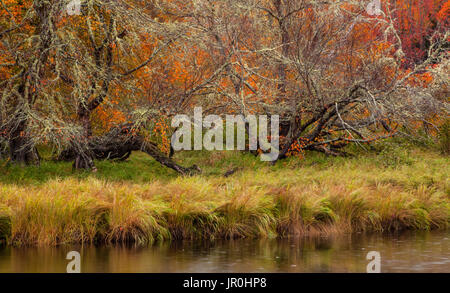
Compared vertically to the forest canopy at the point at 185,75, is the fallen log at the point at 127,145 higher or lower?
lower

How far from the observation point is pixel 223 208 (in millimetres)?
10969

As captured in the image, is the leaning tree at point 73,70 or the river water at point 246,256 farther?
the leaning tree at point 73,70

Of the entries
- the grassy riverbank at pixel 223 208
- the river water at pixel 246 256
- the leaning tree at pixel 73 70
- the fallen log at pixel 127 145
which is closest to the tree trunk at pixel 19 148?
the leaning tree at pixel 73 70

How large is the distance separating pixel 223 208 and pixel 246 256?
1.84 m

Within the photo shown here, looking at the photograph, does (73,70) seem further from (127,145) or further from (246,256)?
(246,256)

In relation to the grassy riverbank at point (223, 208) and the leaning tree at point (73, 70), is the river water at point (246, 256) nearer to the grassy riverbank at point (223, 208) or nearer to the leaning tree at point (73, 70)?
the grassy riverbank at point (223, 208)

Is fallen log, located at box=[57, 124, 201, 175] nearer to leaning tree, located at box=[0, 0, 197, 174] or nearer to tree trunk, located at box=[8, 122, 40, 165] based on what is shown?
leaning tree, located at box=[0, 0, 197, 174]

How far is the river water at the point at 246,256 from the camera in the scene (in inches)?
330

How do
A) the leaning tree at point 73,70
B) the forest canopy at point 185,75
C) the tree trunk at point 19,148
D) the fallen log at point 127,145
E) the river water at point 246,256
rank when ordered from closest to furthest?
the river water at point 246,256 < the leaning tree at point 73,70 < the forest canopy at point 185,75 < the tree trunk at point 19,148 < the fallen log at point 127,145

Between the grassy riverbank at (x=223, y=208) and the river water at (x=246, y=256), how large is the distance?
0.41 metres

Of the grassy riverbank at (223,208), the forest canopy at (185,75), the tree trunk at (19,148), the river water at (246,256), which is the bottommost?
the river water at (246,256)

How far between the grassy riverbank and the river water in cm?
41
